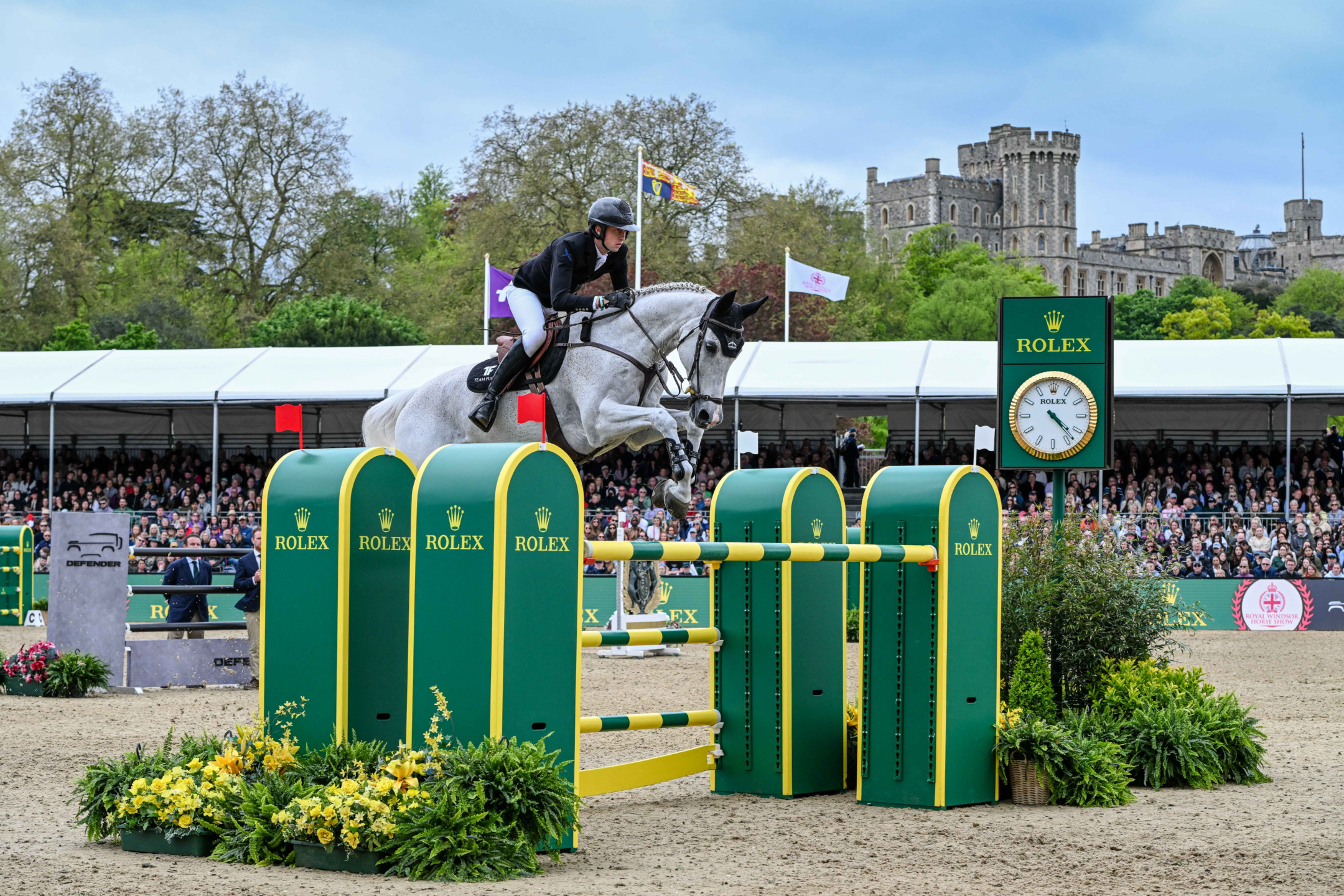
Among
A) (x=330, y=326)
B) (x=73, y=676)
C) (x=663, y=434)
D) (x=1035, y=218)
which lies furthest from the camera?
(x=1035, y=218)

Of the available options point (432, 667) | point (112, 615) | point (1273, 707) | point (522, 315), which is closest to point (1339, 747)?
point (1273, 707)

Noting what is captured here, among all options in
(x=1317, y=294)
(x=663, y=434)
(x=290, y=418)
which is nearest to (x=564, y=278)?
(x=663, y=434)

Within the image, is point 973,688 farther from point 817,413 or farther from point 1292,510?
point 817,413

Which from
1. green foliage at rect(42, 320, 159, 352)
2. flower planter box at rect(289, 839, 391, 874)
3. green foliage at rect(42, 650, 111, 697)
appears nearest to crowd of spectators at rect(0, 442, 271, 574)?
green foliage at rect(42, 650, 111, 697)

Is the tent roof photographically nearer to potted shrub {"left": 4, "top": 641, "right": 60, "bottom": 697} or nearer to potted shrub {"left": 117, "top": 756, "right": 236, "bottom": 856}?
potted shrub {"left": 4, "top": 641, "right": 60, "bottom": 697}

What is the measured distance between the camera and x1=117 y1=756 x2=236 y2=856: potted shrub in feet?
16.5

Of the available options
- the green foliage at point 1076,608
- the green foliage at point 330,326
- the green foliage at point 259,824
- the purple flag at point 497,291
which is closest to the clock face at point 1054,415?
the green foliage at point 1076,608

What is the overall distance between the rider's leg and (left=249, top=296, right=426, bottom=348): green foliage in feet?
113

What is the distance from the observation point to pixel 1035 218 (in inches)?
4648

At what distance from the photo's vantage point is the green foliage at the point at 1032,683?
6879 millimetres

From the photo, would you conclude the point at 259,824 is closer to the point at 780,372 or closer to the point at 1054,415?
the point at 1054,415

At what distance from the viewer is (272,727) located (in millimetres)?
5367

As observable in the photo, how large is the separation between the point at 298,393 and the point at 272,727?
17798 millimetres

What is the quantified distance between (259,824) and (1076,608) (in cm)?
447
